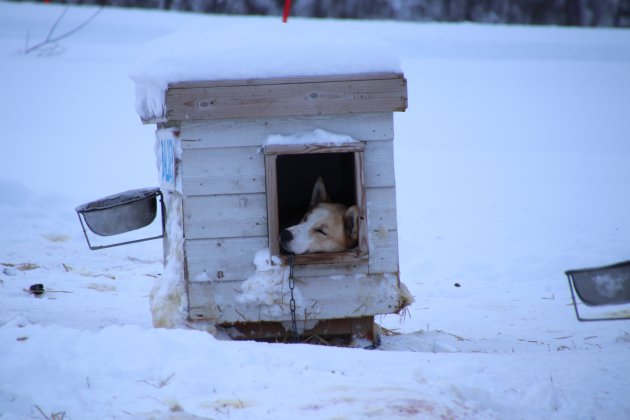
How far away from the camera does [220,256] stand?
174 inches

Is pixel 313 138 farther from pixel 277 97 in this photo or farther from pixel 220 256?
pixel 220 256

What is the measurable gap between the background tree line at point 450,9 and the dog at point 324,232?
61.3ft

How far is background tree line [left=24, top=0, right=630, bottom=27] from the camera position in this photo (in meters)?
22.7

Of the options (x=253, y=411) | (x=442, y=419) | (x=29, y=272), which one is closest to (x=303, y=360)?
(x=253, y=411)

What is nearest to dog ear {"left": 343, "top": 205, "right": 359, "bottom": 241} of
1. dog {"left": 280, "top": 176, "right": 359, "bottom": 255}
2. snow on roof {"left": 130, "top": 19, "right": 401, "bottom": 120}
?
dog {"left": 280, "top": 176, "right": 359, "bottom": 255}

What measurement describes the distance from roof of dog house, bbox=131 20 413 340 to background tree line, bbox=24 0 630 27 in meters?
18.9

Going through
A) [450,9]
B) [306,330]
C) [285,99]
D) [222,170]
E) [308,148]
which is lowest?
[306,330]

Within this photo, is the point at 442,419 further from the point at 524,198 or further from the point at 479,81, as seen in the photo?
the point at 479,81

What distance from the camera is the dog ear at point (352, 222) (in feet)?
15.0

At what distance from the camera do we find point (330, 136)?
4.34m

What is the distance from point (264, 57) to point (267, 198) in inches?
32.9

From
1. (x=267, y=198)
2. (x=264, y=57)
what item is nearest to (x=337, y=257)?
(x=267, y=198)

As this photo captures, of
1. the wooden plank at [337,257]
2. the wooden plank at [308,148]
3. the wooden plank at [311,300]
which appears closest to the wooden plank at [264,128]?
the wooden plank at [308,148]

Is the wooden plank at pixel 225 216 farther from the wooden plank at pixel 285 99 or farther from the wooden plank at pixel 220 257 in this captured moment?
the wooden plank at pixel 285 99
